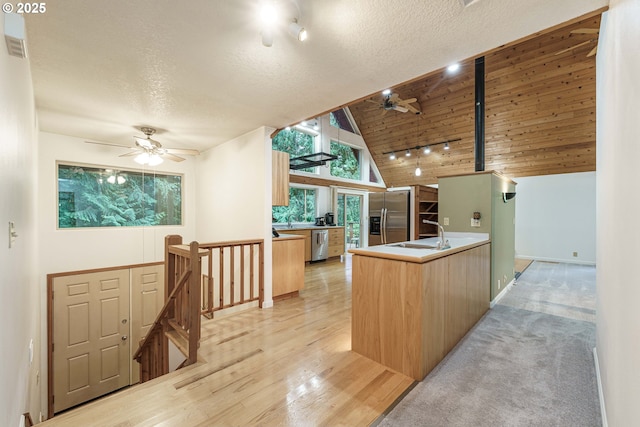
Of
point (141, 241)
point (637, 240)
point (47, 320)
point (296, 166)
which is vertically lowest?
point (47, 320)

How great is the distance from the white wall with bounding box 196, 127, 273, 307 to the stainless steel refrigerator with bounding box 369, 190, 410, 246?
177 inches

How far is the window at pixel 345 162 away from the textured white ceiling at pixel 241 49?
502 cm

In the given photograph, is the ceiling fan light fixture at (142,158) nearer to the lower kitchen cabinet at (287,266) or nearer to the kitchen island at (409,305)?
the lower kitchen cabinet at (287,266)

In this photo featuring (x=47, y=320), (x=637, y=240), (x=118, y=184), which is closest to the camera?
(x=637, y=240)

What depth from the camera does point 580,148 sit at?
19.2ft

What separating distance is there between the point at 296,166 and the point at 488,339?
4.90 m

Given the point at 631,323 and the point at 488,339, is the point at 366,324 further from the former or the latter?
the point at 631,323

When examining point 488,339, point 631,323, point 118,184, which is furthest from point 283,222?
point 631,323

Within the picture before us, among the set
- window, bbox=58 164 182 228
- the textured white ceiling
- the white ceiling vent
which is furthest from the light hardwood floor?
window, bbox=58 164 182 228

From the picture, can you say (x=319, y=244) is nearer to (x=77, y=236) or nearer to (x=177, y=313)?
(x=177, y=313)

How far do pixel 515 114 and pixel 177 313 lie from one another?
23.4 feet

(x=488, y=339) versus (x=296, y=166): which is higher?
(x=296, y=166)

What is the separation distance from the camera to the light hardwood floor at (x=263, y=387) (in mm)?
1699

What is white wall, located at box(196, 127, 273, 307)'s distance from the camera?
378 cm
